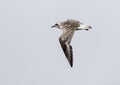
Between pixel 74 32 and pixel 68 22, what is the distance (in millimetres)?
1078

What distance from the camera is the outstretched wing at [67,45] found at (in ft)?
137

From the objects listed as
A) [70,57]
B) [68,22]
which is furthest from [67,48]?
[68,22]

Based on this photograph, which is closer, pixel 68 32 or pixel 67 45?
pixel 67 45

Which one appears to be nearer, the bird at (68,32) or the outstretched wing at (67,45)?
the outstretched wing at (67,45)

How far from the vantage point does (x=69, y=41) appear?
4325 cm

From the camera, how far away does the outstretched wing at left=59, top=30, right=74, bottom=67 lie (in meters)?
41.9

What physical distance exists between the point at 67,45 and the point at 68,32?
2.20 meters

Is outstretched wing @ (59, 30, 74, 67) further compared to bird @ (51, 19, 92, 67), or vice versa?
bird @ (51, 19, 92, 67)

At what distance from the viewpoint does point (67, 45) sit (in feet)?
140

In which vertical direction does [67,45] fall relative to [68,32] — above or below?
below

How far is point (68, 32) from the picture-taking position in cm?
4459

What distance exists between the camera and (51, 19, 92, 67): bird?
4206cm

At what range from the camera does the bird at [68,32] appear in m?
42.1

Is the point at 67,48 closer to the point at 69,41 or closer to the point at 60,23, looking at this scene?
the point at 69,41
